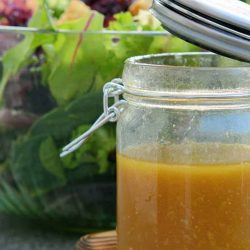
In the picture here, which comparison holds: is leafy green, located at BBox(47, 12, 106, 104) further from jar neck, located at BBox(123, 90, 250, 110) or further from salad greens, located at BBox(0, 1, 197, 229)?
jar neck, located at BBox(123, 90, 250, 110)

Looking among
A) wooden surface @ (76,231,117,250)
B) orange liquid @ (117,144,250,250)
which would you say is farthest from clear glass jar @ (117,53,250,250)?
wooden surface @ (76,231,117,250)

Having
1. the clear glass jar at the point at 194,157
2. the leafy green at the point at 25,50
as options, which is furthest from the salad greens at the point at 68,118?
the clear glass jar at the point at 194,157

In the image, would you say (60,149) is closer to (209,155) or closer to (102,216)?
(102,216)

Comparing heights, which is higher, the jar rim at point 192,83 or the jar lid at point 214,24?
the jar lid at point 214,24

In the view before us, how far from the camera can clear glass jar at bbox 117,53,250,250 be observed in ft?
1.70

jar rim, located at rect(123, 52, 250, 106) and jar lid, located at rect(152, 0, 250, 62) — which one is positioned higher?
jar lid, located at rect(152, 0, 250, 62)

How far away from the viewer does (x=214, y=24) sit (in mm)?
496

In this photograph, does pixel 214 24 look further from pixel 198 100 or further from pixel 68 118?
pixel 68 118

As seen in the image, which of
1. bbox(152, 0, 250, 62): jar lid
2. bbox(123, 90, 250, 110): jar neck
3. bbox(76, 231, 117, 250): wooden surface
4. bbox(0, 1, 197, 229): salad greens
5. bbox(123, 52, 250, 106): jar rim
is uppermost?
bbox(152, 0, 250, 62): jar lid

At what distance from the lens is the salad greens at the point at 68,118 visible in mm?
697

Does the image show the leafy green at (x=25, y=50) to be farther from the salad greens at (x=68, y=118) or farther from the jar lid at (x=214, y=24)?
the jar lid at (x=214, y=24)

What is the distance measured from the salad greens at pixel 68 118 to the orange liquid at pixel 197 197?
0.18 meters

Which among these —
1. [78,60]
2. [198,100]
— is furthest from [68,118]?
[198,100]

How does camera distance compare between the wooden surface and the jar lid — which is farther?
the wooden surface
